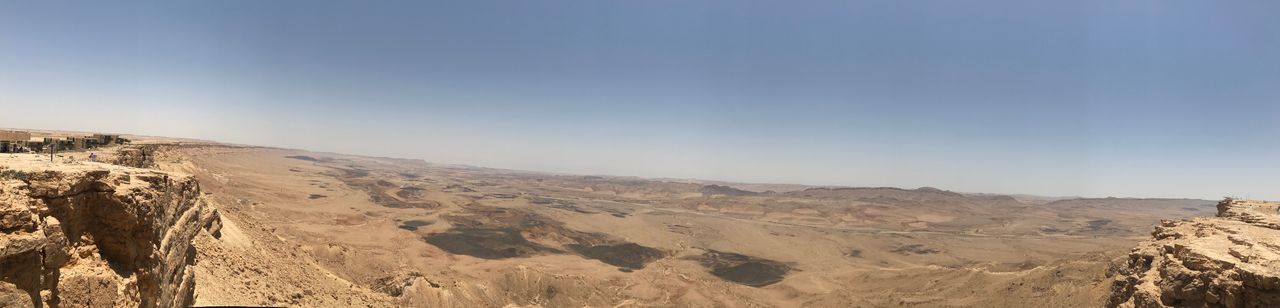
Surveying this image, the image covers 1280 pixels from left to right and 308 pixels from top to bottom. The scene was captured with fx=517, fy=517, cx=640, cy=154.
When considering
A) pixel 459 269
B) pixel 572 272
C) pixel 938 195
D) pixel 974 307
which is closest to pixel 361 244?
pixel 459 269

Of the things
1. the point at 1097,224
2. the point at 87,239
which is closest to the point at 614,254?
the point at 87,239

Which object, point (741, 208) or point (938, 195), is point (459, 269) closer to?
point (741, 208)

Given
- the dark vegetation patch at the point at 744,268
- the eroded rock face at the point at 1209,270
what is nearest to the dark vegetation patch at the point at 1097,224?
the dark vegetation patch at the point at 744,268

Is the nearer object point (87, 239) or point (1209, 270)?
point (87, 239)

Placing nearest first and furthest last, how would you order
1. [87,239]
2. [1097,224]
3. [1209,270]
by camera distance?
[87,239]
[1209,270]
[1097,224]

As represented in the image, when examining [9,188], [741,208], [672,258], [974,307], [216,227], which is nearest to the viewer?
[9,188]

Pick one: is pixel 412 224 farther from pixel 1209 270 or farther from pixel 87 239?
pixel 1209 270

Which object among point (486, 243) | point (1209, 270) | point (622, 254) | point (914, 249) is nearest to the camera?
point (1209, 270)
